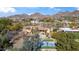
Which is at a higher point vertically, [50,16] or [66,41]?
[50,16]

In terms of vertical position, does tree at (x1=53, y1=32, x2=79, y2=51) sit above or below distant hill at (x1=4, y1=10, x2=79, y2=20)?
below

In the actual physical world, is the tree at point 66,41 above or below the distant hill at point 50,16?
below
